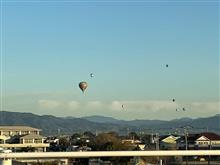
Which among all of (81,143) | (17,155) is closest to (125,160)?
(17,155)

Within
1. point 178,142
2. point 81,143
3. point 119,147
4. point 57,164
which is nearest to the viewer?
point 57,164

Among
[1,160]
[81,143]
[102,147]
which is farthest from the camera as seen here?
[81,143]

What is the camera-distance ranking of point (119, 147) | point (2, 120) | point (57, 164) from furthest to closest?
point (2, 120)
point (119, 147)
point (57, 164)

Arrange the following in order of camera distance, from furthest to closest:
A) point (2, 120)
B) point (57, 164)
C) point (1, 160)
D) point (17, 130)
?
1. point (2, 120)
2. point (17, 130)
3. point (57, 164)
4. point (1, 160)

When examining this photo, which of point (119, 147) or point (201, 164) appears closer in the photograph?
point (201, 164)

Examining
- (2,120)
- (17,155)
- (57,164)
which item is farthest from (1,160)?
(2,120)

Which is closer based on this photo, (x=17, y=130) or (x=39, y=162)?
(x=39, y=162)

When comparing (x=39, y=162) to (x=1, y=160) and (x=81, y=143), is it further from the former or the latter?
(x=81, y=143)

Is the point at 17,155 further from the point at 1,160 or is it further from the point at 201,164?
the point at 201,164

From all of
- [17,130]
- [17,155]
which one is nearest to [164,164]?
[17,155]
